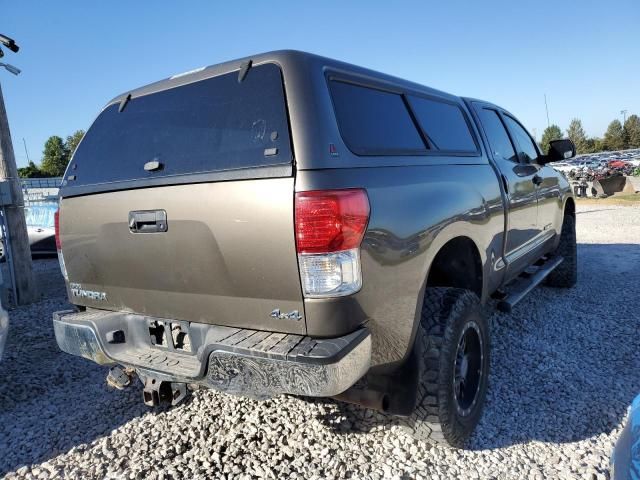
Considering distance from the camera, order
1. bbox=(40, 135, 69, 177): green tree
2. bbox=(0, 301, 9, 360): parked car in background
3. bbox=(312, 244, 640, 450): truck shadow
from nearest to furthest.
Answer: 1. bbox=(312, 244, 640, 450): truck shadow
2. bbox=(0, 301, 9, 360): parked car in background
3. bbox=(40, 135, 69, 177): green tree

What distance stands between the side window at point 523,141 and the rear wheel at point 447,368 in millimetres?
2212

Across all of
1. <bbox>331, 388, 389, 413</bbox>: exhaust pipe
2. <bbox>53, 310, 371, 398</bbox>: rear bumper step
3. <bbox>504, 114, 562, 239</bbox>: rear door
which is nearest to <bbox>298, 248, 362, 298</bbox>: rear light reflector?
<bbox>53, 310, 371, 398</bbox>: rear bumper step

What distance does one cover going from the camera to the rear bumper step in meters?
1.76

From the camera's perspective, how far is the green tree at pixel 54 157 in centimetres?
6159

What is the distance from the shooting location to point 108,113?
2854 mm

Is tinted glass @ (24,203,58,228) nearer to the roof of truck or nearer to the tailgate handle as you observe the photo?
the roof of truck

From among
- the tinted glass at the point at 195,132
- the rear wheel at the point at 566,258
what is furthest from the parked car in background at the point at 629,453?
the rear wheel at the point at 566,258

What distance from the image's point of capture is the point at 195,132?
2238 millimetres

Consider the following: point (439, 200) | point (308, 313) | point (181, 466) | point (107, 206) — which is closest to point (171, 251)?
point (107, 206)

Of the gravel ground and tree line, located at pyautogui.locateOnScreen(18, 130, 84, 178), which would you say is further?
Answer: tree line, located at pyautogui.locateOnScreen(18, 130, 84, 178)

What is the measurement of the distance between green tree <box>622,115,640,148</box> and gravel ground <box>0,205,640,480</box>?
83508 millimetres

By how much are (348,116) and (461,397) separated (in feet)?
5.80

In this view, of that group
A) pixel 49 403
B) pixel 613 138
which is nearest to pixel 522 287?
pixel 49 403

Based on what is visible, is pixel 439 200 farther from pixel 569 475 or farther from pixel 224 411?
pixel 224 411
